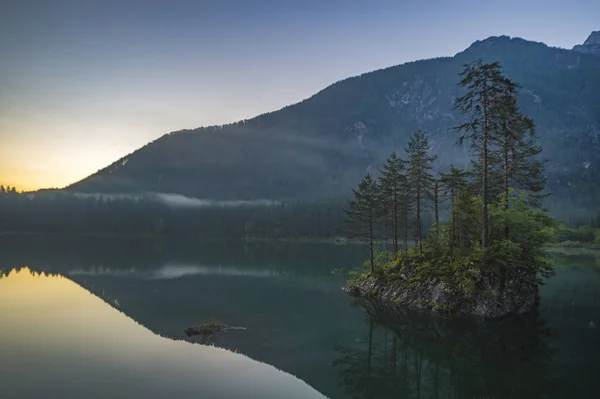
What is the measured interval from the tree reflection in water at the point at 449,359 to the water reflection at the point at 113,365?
4.53m

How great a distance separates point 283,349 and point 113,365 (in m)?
11.4

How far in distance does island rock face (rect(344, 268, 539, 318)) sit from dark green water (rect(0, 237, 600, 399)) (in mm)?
2134

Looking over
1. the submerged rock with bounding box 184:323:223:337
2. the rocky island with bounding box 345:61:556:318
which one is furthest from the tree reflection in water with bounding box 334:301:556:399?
the submerged rock with bounding box 184:323:223:337

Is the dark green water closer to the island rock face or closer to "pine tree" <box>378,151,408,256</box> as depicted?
the island rock face

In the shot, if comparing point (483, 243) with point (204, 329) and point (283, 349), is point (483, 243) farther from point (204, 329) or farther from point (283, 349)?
point (204, 329)

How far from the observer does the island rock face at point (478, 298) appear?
39656mm

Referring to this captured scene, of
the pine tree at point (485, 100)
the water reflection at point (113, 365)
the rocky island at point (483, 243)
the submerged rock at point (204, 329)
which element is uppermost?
the pine tree at point (485, 100)

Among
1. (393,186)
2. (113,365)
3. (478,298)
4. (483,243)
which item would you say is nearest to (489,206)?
(483,243)

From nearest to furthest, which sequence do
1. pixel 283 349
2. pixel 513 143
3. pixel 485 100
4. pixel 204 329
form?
pixel 283 349 → pixel 204 329 → pixel 485 100 → pixel 513 143

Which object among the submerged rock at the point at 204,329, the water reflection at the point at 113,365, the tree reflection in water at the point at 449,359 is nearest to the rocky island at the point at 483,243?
the tree reflection in water at the point at 449,359

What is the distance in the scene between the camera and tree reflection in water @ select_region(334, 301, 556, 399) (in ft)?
73.5

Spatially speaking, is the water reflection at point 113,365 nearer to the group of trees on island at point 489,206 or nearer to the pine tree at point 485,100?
the group of trees on island at point 489,206

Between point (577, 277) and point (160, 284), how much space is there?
6766 centimetres

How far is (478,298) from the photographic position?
40.1m
